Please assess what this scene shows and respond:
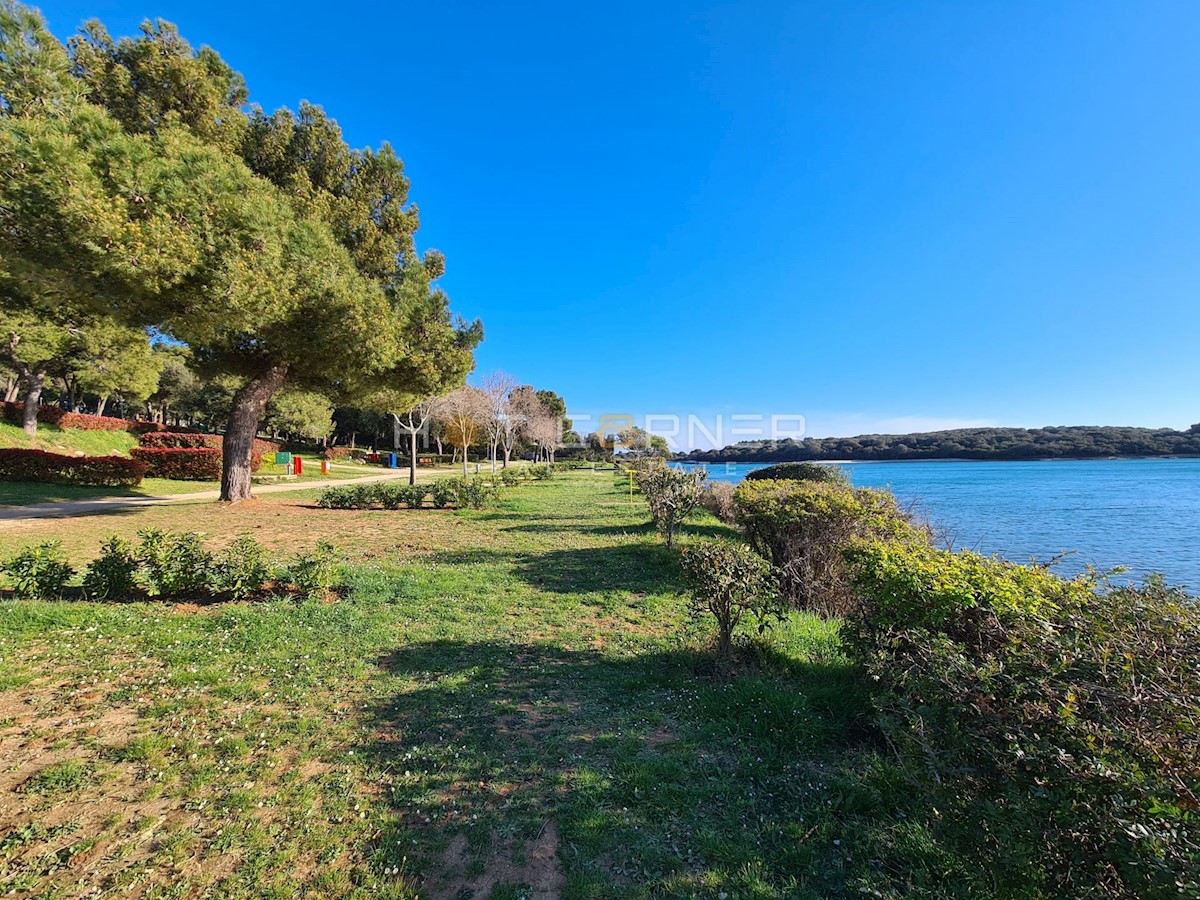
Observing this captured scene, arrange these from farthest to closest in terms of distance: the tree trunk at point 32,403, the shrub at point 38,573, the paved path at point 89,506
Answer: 1. the tree trunk at point 32,403
2. the paved path at point 89,506
3. the shrub at point 38,573

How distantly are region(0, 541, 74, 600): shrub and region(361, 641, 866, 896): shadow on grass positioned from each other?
3975mm

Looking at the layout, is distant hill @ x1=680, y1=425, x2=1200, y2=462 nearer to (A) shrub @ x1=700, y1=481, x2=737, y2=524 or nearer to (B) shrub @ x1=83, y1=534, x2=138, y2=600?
(A) shrub @ x1=700, y1=481, x2=737, y2=524

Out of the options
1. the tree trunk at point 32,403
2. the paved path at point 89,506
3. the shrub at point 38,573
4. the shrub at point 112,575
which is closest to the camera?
the shrub at point 38,573

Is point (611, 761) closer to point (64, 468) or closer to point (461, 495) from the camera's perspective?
point (461, 495)

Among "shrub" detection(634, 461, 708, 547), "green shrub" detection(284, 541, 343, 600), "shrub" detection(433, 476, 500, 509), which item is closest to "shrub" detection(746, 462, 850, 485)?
"shrub" detection(634, 461, 708, 547)

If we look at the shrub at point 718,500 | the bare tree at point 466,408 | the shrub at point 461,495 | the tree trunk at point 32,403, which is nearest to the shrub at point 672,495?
the shrub at point 718,500

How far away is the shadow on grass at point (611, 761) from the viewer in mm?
2121

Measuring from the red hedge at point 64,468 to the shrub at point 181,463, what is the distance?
8.93ft

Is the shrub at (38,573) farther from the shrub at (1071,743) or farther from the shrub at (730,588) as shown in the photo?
the shrub at (1071,743)

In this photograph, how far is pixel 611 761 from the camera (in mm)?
2803

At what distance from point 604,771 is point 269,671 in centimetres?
293

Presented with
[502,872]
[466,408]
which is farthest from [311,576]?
[466,408]

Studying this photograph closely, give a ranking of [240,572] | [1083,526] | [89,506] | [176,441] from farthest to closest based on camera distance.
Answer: [176,441]
[1083,526]
[89,506]
[240,572]

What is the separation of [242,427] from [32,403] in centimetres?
1957
